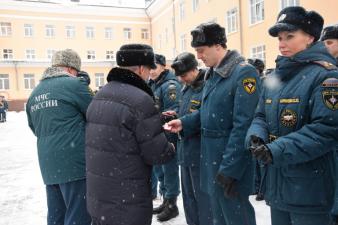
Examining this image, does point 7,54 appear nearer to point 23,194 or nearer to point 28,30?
point 28,30

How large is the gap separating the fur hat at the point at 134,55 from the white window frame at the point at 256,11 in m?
18.1

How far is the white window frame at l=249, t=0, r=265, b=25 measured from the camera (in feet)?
62.5

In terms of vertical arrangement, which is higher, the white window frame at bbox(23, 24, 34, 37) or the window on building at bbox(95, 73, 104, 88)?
the white window frame at bbox(23, 24, 34, 37)

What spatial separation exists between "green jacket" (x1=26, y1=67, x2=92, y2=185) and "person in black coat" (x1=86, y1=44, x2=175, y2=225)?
56 centimetres

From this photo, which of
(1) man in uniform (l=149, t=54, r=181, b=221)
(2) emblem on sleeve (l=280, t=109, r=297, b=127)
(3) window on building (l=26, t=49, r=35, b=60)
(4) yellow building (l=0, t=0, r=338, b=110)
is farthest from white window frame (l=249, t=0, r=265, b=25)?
(3) window on building (l=26, t=49, r=35, b=60)

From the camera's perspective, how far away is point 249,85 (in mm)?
2629

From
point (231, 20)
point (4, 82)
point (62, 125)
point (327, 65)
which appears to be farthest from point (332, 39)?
point (4, 82)

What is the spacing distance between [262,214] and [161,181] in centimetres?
145

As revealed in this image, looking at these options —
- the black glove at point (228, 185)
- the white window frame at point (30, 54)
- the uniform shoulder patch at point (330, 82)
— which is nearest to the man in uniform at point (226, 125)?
the black glove at point (228, 185)

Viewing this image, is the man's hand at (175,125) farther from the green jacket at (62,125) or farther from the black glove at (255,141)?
the black glove at (255,141)

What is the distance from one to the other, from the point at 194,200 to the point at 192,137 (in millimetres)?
709

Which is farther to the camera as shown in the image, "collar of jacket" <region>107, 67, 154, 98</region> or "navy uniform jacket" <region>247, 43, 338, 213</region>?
"collar of jacket" <region>107, 67, 154, 98</region>

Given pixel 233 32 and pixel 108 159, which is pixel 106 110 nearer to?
pixel 108 159

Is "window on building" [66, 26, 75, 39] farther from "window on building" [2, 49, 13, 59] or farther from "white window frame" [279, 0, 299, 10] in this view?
"white window frame" [279, 0, 299, 10]
